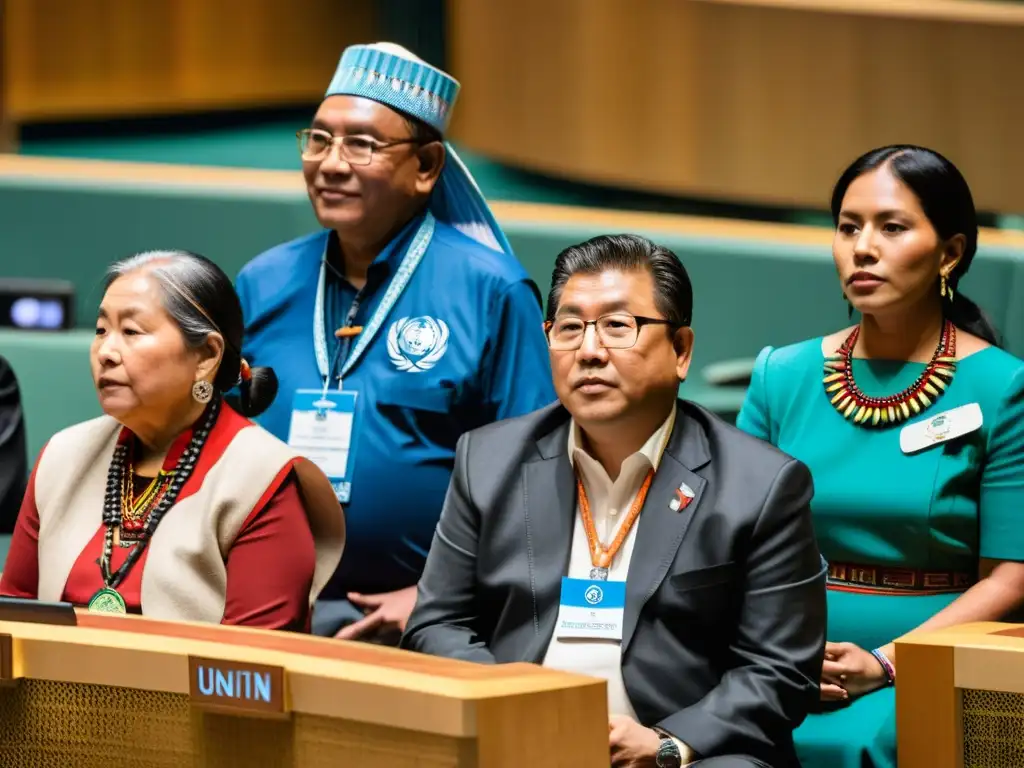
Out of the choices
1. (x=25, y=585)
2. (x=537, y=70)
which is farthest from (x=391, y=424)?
(x=537, y=70)

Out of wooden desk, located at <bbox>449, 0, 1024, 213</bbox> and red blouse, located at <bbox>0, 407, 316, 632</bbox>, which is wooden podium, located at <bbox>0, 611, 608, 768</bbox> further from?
wooden desk, located at <bbox>449, 0, 1024, 213</bbox>

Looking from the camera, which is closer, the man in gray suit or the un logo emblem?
the man in gray suit

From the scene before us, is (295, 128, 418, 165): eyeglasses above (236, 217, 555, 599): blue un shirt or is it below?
above

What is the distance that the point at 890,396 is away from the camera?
2.69 m

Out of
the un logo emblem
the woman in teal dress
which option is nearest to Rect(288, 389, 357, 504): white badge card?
the un logo emblem

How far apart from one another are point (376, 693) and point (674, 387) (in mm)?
832

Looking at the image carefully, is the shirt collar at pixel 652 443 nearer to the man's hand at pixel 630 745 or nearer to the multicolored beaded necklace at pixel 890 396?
the man's hand at pixel 630 745

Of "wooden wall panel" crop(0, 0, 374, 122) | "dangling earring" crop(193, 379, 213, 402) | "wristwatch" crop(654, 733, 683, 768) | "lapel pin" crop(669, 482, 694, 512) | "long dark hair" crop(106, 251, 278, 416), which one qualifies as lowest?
"wristwatch" crop(654, 733, 683, 768)

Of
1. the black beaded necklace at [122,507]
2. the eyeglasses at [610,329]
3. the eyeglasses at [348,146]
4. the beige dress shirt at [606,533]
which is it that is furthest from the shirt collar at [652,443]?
the eyeglasses at [348,146]

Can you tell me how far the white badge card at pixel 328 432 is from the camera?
3.01 metres

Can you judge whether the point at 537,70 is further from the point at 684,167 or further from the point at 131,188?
the point at 131,188

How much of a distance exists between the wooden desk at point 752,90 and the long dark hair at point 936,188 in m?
1.47

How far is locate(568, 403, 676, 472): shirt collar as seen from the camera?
229 cm

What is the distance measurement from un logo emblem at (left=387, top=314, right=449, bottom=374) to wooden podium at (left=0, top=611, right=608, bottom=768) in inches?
45.9
